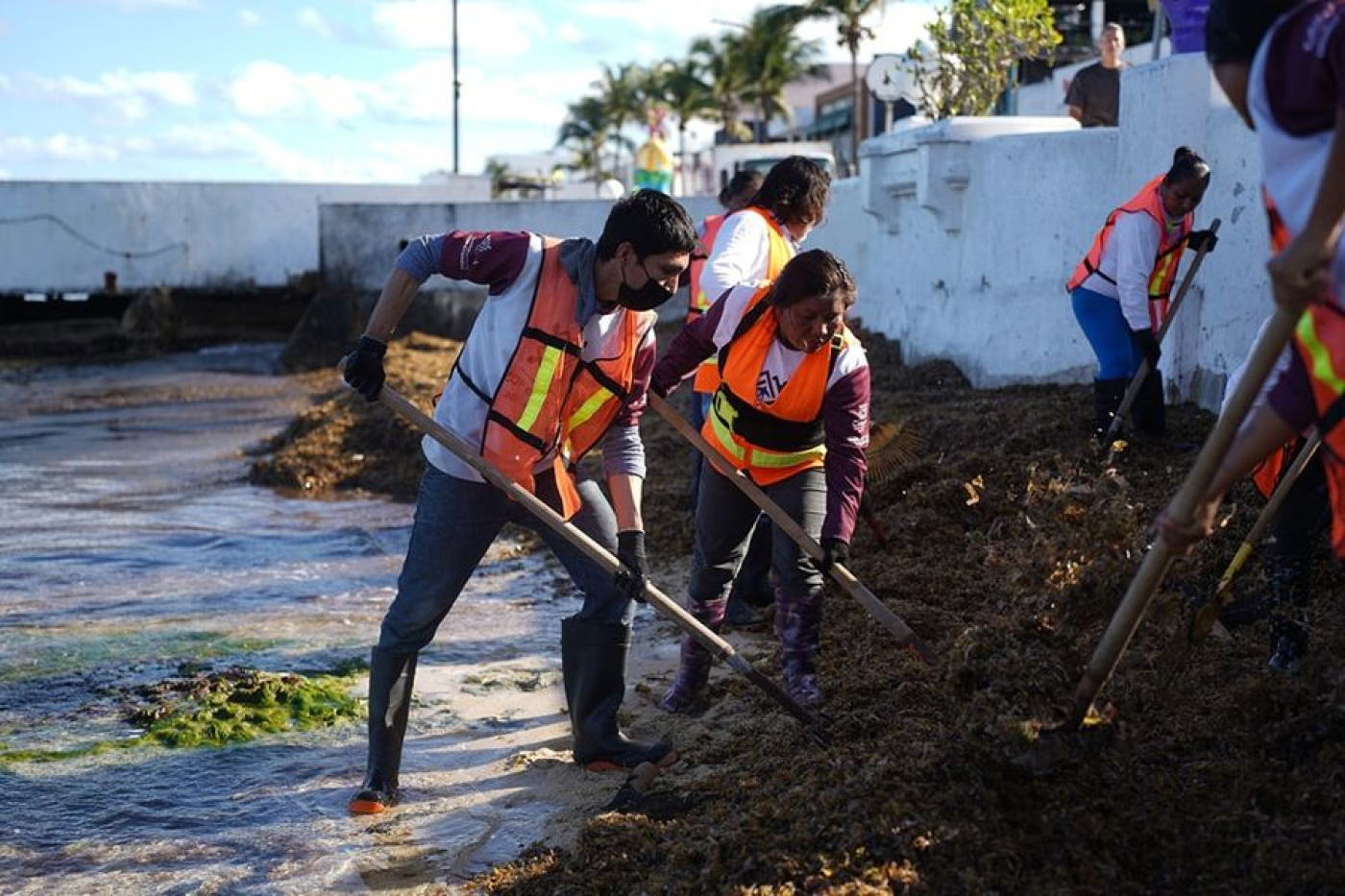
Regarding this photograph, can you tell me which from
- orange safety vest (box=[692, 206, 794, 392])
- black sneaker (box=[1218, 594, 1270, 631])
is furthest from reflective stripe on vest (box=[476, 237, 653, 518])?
black sneaker (box=[1218, 594, 1270, 631])

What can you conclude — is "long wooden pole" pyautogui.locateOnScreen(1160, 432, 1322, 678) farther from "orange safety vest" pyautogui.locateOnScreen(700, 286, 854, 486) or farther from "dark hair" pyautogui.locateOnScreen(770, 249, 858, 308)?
"dark hair" pyautogui.locateOnScreen(770, 249, 858, 308)

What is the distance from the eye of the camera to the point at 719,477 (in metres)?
5.40

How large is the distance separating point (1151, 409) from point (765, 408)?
10.0 feet

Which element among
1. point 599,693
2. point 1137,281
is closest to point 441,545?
point 599,693

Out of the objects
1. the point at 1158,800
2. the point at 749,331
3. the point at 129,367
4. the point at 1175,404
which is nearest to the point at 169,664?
the point at 749,331

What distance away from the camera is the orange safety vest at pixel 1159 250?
7.34m

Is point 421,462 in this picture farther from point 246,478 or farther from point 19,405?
point 19,405

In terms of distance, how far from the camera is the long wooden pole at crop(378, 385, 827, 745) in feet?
15.0

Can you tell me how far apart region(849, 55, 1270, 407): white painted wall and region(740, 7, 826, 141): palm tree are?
42304mm

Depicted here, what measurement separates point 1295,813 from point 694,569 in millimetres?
2359

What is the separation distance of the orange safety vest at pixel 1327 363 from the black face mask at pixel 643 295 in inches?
78.9

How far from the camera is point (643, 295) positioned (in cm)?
457

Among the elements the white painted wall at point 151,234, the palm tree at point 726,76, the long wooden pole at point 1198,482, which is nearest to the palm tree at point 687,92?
the palm tree at point 726,76

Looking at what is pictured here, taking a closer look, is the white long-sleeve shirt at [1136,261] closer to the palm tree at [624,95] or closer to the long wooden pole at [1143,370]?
the long wooden pole at [1143,370]
